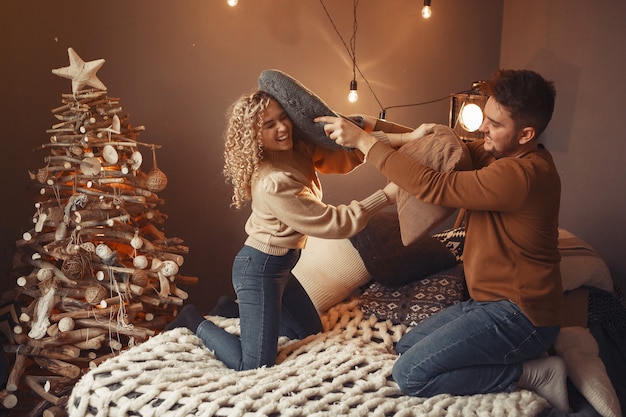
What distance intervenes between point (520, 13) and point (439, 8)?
0.48 metres

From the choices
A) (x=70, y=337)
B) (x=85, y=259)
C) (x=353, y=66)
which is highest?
(x=353, y=66)

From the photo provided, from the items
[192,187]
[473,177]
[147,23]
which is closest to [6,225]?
[192,187]

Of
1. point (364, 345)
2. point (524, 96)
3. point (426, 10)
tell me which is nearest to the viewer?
point (524, 96)

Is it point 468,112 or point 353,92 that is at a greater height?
point 353,92

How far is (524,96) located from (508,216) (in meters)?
0.37

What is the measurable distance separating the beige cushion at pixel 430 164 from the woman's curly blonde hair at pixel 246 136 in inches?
19.5

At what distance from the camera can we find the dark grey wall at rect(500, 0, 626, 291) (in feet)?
8.70

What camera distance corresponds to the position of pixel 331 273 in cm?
266

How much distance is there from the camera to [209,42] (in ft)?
10.8

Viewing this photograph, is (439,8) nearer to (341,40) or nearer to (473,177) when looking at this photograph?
(341,40)

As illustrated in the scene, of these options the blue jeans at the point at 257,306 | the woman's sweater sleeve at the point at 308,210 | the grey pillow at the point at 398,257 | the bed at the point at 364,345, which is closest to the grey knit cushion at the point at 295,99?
the bed at the point at 364,345

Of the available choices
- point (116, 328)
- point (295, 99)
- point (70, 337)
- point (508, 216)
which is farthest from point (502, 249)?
point (70, 337)

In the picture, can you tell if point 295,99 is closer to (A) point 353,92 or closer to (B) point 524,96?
(B) point 524,96

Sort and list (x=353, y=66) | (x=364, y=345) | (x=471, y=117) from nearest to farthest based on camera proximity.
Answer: (x=364, y=345) → (x=471, y=117) → (x=353, y=66)
